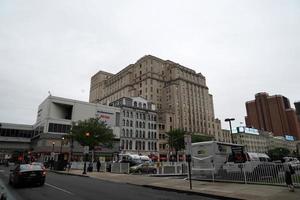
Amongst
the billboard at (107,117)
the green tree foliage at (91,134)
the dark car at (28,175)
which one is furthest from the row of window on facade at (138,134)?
the dark car at (28,175)

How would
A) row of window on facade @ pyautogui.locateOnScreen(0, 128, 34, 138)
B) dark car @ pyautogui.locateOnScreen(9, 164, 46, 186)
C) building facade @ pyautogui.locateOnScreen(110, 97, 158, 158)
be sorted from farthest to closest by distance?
building facade @ pyautogui.locateOnScreen(110, 97, 158, 158), row of window on facade @ pyautogui.locateOnScreen(0, 128, 34, 138), dark car @ pyautogui.locateOnScreen(9, 164, 46, 186)

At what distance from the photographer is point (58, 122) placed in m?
63.7

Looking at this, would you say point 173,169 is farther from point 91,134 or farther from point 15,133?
point 15,133

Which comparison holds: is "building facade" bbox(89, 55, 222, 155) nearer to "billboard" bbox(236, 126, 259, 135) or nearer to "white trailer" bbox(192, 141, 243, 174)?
"billboard" bbox(236, 126, 259, 135)

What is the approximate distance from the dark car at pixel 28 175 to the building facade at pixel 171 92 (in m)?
71.5

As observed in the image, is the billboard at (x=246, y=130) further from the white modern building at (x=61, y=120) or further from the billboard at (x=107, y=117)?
the white modern building at (x=61, y=120)

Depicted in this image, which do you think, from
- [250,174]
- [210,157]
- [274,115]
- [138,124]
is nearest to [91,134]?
[138,124]

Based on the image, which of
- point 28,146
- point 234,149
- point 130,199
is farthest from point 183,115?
point 130,199

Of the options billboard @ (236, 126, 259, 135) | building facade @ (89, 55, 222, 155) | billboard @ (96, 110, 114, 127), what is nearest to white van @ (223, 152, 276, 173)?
billboard @ (96, 110, 114, 127)

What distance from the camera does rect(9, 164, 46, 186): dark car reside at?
1456cm

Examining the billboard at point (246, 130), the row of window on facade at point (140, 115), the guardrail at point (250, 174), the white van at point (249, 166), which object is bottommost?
the guardrail at point (250, 174)

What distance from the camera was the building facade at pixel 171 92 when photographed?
93.3 metres

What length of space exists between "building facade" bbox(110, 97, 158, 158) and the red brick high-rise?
13786 cm

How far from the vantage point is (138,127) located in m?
78.7
